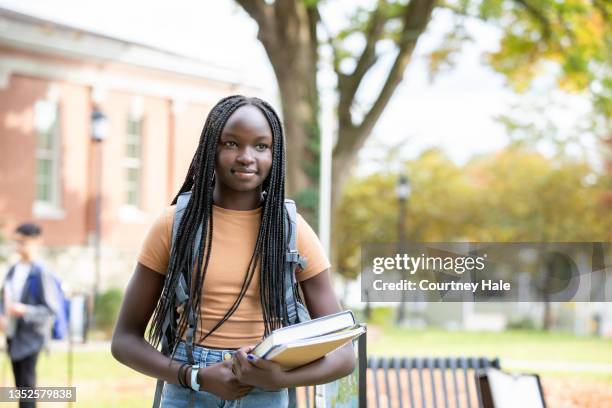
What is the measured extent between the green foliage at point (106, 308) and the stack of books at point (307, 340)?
14829 millimetres

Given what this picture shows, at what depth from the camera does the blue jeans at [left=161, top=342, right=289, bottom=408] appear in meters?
2.21

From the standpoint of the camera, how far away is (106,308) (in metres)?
16.7

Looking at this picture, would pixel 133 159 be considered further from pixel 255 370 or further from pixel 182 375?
pixel 255 370

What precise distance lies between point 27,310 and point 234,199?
498 centimetres

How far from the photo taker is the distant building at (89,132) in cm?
1834

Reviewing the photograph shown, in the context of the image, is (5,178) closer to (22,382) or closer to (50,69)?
(50,69)

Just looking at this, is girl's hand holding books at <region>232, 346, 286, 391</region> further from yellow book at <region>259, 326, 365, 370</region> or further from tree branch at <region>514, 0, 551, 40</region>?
tree branch at <region>514, 0, 551, 40</region>

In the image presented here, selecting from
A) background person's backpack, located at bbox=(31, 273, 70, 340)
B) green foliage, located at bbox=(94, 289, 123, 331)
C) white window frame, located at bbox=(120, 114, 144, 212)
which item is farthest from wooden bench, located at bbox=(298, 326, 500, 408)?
white window frame, located at bbox=(120, 114, 144, 212)

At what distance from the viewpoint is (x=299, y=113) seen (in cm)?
1110

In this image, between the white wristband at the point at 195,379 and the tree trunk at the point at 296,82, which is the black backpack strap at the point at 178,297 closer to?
the white wristband at the point at 195,379

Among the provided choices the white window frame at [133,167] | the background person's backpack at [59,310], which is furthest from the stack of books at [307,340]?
the white window frame at [133,167]

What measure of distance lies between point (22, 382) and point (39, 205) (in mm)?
13124

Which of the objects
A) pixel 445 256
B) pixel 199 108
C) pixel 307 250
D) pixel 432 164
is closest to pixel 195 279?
pixel 307 250

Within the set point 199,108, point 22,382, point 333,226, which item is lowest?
Result: point 22,382
